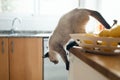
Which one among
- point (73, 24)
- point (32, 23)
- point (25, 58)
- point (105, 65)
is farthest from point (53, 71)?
point (105, 65)

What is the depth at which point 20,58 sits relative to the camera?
288 cm

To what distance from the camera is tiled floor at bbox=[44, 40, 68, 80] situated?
116 inches

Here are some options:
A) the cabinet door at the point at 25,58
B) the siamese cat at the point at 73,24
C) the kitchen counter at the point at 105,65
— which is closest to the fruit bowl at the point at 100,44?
the kitchen counter at the point at 105,65

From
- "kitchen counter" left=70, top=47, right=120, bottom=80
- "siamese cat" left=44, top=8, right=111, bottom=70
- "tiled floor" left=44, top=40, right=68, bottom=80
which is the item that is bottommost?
"tiled floor" left=44, top=40, right=68, bottom=80

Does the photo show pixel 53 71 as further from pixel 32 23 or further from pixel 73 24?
pixel 73 24

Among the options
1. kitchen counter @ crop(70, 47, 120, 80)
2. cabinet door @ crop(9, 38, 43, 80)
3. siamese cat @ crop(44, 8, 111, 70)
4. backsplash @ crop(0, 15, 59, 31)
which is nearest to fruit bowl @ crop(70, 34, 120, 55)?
kitchen counter @ crop(70, 47, 120, 80)

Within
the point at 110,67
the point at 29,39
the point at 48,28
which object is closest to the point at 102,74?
the point at 110,67

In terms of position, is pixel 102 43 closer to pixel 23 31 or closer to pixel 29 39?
pixel 29 39

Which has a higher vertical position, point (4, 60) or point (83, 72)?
point (83, 72)

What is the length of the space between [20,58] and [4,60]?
0.22 metres

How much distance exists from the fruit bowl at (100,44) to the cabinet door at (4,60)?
2.05m

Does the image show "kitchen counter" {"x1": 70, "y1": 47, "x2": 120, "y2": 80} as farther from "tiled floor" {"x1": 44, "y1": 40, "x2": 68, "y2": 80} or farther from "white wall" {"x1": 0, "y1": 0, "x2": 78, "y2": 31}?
"white wall" {"x1": 0, "y1": 0, "x2": 78, "y2": 31}

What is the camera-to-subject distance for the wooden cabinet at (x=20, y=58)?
9.41 ft

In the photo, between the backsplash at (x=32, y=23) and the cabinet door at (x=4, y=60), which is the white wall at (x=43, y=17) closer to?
the backsplash at (x=32, y=23)
